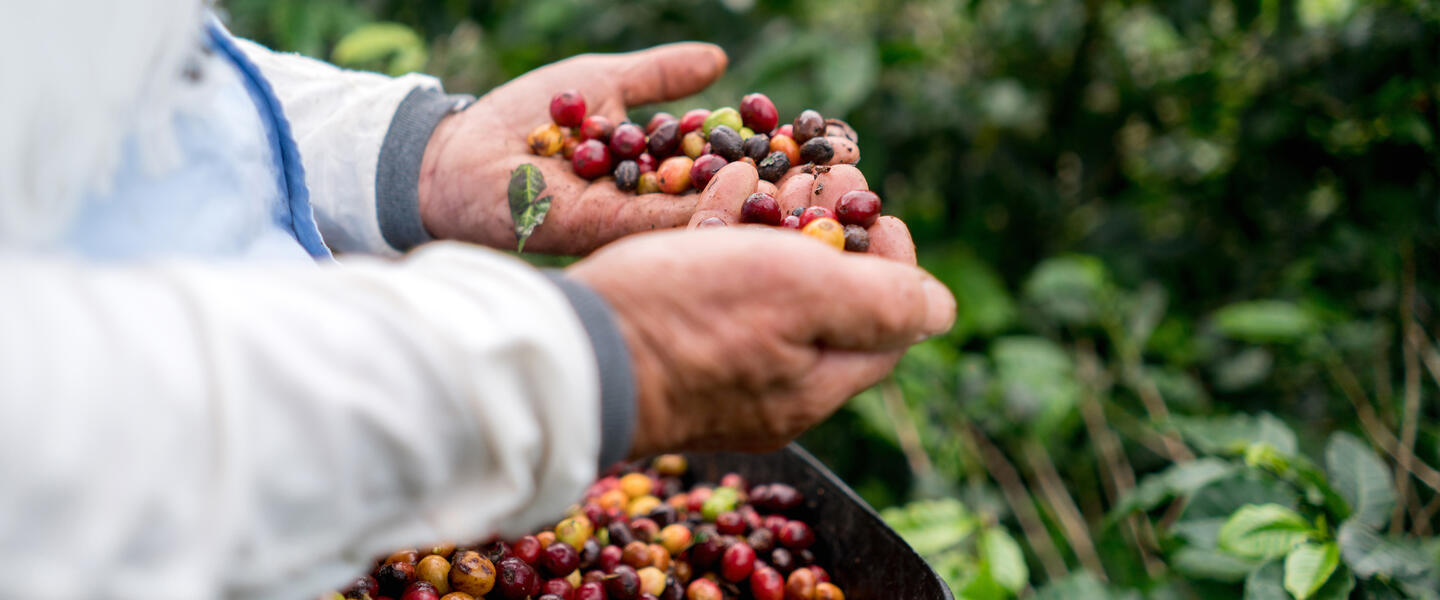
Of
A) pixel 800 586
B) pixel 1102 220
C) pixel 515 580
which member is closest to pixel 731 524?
pixel 800 586

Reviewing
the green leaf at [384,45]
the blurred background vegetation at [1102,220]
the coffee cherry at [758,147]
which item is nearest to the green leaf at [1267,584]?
the blurred background vegetation at [1102,220]

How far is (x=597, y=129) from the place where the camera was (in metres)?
1.54

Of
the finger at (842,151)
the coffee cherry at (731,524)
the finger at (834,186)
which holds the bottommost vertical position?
the coffee cherry at (731,524)

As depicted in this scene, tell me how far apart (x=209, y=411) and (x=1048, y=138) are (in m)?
3.13

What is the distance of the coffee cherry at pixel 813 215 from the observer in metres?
1.16

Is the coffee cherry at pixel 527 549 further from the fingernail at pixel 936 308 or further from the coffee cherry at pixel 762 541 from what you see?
the fingernail at pixel 936 308

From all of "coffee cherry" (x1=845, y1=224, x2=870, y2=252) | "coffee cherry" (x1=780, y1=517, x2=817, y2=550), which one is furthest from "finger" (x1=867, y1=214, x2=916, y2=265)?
"coffee cherry" (x1=780, y1=517, x2=817, y2=550)

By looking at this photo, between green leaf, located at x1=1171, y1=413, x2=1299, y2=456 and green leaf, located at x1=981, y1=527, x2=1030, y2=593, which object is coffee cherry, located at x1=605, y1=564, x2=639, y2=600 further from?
green leaf, located at x1=1171, y1=413, x2=1299, y2=456

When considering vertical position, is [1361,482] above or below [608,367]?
below

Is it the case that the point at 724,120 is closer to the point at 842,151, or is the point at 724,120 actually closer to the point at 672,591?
the point at 842,151

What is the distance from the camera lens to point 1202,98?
2.95 metres

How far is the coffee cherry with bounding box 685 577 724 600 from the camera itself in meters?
1.35

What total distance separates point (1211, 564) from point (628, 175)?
132 cm

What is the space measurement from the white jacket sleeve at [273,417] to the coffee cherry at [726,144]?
68 centimetres
